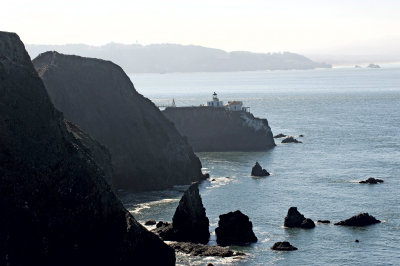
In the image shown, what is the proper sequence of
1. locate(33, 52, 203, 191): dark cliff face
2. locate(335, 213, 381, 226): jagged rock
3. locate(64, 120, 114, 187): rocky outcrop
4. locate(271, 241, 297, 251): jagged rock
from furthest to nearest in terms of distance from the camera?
locate(33, 52, 203, 191): dark cliff face, locate(64, 120, 114, 187): rocky outcrop, locate(335, 213, 381, 226): jagged rock, locate(271, 241, 297, 251): jagged rock

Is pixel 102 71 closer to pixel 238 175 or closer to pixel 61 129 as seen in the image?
pixel 238 175

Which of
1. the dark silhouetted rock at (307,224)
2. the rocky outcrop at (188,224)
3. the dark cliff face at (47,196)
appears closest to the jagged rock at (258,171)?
the dark silhouetted rock at (307,224)

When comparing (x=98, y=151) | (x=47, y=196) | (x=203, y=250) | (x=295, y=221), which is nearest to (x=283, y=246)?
(x=203, y=250)

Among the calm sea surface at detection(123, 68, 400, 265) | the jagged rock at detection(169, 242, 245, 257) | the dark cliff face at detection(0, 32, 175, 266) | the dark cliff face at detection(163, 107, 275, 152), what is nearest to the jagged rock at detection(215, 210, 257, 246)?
the calm sea surface at detection(123, 68, 400, 265)

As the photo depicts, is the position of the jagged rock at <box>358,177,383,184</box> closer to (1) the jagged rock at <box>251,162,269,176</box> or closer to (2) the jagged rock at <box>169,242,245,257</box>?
(1) the jagged rock at <box>251,162,269,176</box>

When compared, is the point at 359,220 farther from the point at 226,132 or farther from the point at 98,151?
the point at 226,132

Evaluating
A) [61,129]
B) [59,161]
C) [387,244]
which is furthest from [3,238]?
[387,244]

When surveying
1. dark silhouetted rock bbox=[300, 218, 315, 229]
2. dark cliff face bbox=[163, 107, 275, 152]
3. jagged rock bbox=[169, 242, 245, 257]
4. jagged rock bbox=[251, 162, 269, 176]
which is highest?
dark cliff face bbox=[163, 107, 275, 152]
